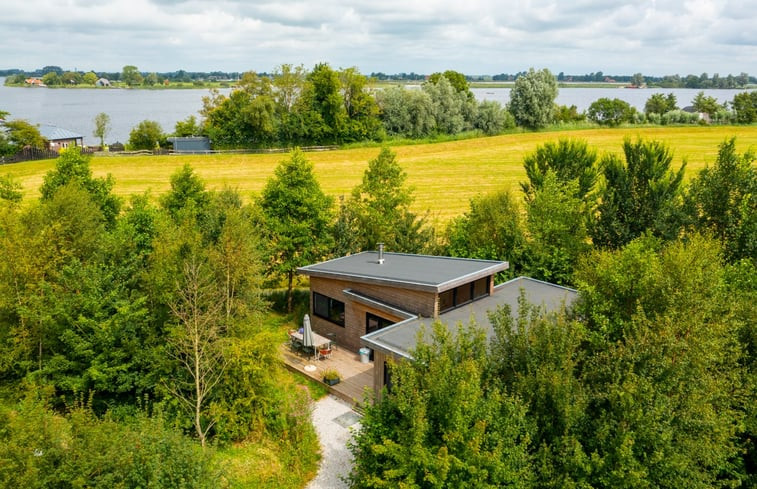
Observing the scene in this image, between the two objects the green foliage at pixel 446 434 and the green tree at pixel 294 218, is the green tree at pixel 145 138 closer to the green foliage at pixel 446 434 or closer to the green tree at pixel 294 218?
the green tree at pixel 294 218

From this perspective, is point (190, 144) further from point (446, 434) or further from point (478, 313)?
point (446, 434)

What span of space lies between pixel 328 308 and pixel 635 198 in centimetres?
1417

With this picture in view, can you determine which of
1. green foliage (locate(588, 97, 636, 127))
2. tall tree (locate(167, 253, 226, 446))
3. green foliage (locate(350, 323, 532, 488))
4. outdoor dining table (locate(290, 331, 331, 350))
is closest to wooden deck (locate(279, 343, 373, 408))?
outdoor dining table (locate(290, 331, 331, 350))

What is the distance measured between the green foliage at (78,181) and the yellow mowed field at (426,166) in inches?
653

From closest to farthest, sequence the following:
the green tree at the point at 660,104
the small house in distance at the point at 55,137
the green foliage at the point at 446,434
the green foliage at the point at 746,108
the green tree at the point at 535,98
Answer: the green foliage at the point at 446,434, the small house in distance at the point at 55,137, the green tree at the point at 535,98, the green foliage at the point at 746,108, the green tree at the point at 660,104

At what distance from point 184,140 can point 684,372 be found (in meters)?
59.6

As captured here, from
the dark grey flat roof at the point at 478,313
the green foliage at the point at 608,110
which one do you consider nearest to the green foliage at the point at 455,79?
the green foliage at the point at 608,110

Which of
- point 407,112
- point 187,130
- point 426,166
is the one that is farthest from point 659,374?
point 187,130

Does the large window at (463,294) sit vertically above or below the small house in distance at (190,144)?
below

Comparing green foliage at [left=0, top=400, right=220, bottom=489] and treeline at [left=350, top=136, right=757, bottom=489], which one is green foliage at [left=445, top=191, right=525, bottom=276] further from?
green foliage at [left=0, top=400, right=220, bottom=489]

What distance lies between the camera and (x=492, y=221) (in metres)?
24.1

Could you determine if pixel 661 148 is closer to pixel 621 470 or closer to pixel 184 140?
pixel 621 470

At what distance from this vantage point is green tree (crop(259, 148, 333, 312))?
23094mm

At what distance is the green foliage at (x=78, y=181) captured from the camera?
24203 millimetres
